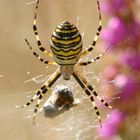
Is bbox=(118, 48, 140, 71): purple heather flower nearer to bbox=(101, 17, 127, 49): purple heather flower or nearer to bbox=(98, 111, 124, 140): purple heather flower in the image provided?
bbox=(101, 17, 127, 49): purple heather flower

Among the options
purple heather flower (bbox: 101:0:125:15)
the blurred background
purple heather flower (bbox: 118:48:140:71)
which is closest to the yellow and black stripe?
the blurred background

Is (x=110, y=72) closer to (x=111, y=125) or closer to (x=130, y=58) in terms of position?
(x=130, y=58)

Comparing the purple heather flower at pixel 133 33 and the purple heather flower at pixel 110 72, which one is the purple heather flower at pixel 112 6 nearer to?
the purple heather flower at pixel 133 33

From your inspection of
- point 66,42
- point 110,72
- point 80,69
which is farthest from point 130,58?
point 66,42

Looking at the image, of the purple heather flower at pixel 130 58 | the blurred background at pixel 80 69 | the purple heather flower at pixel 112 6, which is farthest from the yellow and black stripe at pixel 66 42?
the purple heather flower at pixel 112 6

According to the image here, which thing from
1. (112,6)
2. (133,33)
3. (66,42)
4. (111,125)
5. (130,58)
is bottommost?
(66,42)

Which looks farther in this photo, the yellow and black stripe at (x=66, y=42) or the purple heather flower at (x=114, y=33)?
the purple heather flower at (x=114, y=33)

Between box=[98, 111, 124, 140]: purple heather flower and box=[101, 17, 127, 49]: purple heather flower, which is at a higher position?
box=[101, 17, 127, 49]: purple heather flower

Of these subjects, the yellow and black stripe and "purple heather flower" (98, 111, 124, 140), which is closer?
the yellow and black stripe
